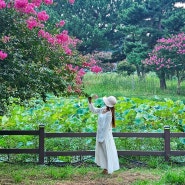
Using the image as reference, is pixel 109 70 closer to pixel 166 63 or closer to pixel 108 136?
pixel 166 63

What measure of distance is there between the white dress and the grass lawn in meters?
0.25

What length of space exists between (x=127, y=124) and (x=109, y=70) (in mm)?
24634

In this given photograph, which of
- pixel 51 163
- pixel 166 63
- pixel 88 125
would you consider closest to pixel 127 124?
pixel 88 125

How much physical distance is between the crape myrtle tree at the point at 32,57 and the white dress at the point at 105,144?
0.74 m

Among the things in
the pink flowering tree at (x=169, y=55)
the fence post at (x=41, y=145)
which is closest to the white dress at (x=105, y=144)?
the fence post at (x=41, y=145)

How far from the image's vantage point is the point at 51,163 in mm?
9039

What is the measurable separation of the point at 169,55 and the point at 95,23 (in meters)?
8.26

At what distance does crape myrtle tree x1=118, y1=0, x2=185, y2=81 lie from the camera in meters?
29.0

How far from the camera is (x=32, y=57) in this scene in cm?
723

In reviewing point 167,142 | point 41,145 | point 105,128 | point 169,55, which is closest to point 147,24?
point 169,55

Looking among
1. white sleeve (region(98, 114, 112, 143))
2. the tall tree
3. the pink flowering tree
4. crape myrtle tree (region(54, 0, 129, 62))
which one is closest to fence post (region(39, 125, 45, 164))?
white sleeve (region(98, 114, 112, 143))

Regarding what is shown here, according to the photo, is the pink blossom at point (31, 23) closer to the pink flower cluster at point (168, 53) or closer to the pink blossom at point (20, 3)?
the pink blossom at point (20, 3)

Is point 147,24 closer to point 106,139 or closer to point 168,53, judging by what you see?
point 168,53

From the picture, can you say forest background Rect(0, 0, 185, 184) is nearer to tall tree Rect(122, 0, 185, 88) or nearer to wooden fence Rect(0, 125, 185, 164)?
wooden fence Rect(0, 125, 185, 164)
